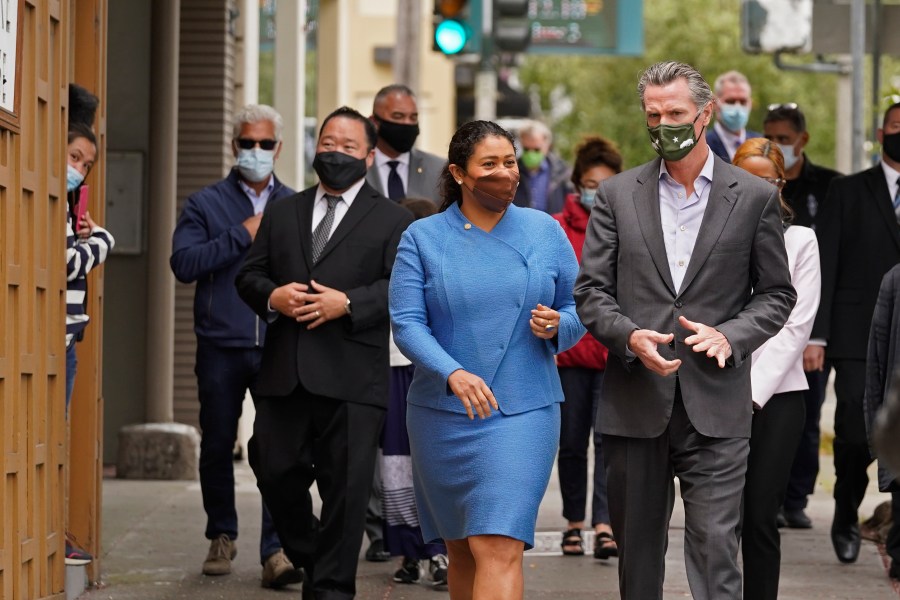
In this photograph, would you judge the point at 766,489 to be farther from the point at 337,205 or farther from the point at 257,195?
the point at 257,195

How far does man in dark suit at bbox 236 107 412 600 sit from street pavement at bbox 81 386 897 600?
98 centimetres

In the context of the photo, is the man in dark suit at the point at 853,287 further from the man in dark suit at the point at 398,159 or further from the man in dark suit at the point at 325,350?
the man in dark suit at the point at 325,350

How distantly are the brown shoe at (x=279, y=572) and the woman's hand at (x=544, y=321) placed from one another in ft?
8.68

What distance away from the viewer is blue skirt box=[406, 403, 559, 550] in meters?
6.16

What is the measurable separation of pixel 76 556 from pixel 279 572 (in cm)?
95

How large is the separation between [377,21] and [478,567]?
28.5 meters

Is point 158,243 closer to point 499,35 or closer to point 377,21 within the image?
point 499,35

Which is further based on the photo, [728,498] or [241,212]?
[241,212]

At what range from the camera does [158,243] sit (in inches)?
484

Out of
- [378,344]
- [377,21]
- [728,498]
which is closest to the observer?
[728,498]

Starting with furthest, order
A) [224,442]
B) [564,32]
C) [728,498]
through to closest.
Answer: [564,32]
[224,442]
[728,498]

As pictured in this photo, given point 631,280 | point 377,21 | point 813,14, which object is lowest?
point 631,280

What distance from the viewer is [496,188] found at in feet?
20.8

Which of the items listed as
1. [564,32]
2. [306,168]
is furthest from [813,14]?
[564,32]
